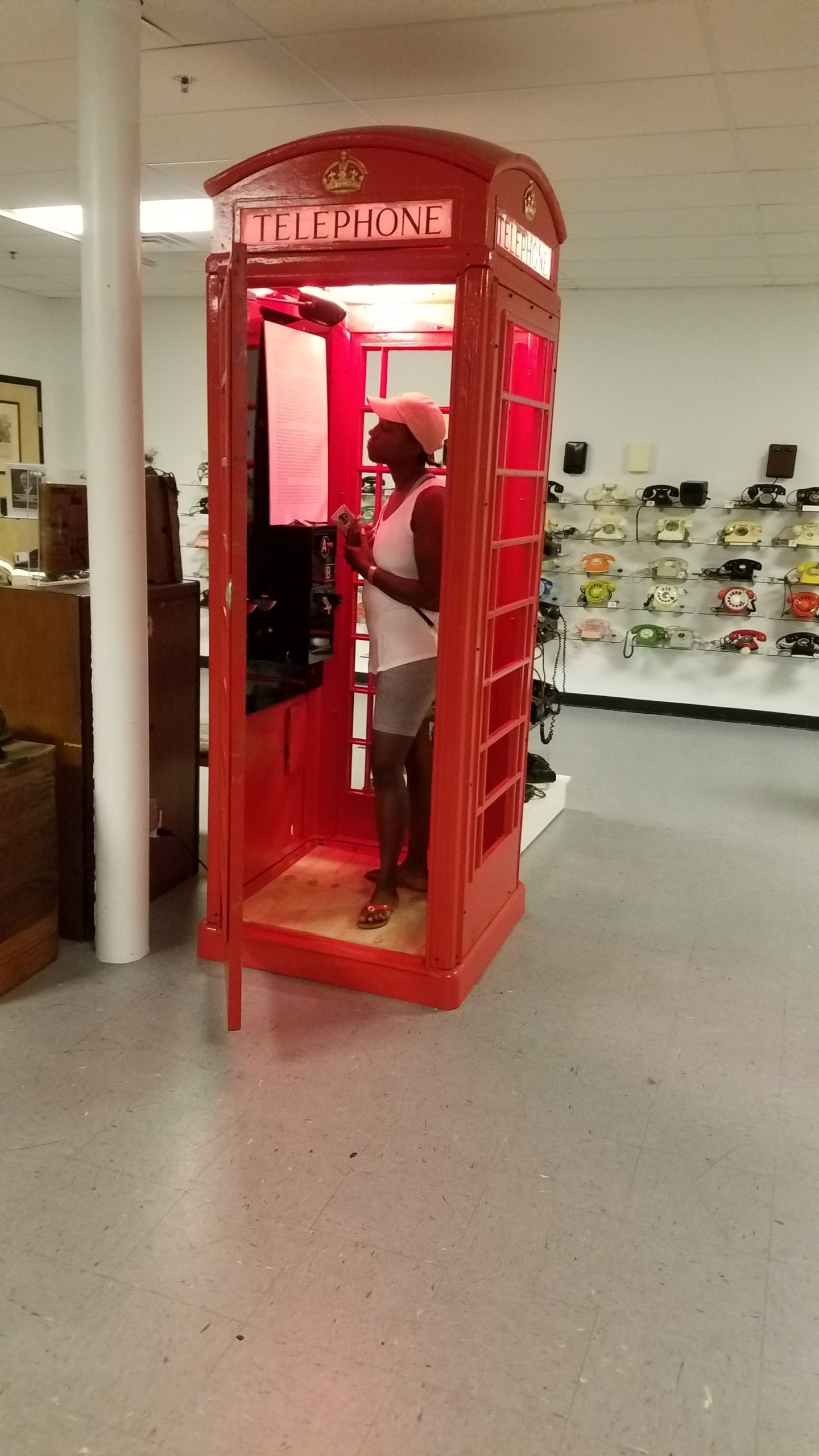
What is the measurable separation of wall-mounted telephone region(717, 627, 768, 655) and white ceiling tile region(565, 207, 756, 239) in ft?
8.70

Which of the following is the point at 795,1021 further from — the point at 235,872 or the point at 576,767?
the point at 576,767

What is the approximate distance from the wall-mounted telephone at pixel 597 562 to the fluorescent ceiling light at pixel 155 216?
3341 mm

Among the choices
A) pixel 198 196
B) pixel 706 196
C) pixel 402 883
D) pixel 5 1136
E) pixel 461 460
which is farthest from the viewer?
pixel 198 196

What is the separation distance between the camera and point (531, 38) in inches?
122

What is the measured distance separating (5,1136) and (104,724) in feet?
3.93

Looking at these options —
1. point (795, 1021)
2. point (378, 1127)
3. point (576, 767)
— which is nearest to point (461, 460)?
point (378, 1127)

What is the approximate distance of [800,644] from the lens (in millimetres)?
6898

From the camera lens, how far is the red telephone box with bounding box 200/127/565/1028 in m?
2.63

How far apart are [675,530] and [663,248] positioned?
193 cm

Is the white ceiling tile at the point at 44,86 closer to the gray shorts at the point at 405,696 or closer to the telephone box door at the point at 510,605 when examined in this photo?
the telephone box door at the point at 510,605

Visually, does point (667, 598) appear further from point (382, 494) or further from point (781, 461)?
point (382, 494)

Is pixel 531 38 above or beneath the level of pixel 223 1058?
above

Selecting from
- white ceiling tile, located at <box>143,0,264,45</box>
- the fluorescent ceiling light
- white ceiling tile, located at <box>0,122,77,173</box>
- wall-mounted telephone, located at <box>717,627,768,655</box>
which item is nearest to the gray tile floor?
white ceiling tile, located at <box>143,0,264,45</box>

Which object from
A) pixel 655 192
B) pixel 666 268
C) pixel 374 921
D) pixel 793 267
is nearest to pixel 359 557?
pixel 374 921
